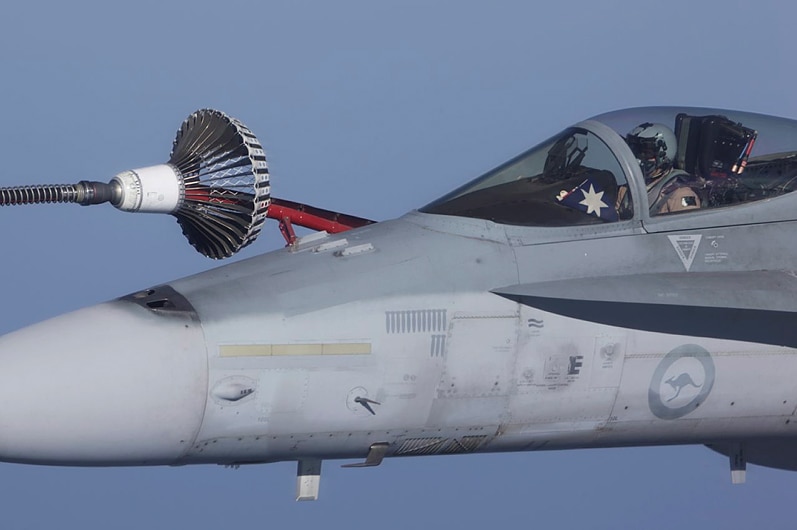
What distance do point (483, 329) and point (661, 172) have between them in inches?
58.3

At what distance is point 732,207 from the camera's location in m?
7.71

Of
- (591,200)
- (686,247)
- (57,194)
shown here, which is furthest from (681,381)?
(57,194)

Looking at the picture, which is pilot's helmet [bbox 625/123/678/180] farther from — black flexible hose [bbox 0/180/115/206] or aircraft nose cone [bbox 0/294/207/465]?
black flexible hose [bbox 0/180/115/206]

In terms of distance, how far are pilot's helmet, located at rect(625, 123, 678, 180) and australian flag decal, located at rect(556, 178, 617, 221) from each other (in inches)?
10.7

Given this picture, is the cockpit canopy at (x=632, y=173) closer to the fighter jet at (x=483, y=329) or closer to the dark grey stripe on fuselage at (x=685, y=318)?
the fighter jet at (x=483, y=329)

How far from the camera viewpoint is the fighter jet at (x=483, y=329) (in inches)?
257

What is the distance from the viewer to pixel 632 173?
7.50m

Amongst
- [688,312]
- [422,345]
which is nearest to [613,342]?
[688,312]

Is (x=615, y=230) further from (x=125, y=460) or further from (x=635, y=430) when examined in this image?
(x=125, y=460)

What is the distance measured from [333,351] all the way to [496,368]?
87 cm

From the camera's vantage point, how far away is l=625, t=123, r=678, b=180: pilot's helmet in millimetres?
7645

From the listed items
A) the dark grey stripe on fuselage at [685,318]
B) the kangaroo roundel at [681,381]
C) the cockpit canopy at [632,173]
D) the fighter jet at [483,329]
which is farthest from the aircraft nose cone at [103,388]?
the kangaroo roundel at [681,381]

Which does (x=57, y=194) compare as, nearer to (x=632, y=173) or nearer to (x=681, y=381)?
(x=632, y=173)

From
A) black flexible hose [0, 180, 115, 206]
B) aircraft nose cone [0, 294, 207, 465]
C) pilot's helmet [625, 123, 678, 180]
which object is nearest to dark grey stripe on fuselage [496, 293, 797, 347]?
pilot's helmet [625, 123, 678, 180]
